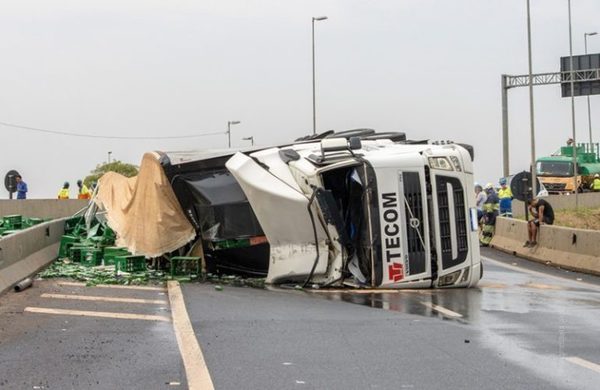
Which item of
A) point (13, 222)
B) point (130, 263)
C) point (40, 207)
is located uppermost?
point (40, 207)

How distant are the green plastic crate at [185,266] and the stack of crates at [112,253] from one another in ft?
3.59

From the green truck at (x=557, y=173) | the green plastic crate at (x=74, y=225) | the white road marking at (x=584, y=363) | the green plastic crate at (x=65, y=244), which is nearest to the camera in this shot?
the white road marking at (x=584, y=363)

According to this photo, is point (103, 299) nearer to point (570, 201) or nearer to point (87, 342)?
point (87, 342)

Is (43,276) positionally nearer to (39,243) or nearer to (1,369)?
(39,243)

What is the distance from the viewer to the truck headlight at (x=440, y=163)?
38.9 ft

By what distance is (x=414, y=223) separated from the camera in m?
11.6

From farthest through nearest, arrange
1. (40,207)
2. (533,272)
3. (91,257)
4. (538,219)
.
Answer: (40,207) < (538,219) < (533,272) < (91,257)

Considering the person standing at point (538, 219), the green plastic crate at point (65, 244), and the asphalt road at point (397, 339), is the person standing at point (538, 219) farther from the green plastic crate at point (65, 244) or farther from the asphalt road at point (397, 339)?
the green plastic crate at point (65, 244)

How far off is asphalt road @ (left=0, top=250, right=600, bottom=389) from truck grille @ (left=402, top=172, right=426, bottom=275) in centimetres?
47

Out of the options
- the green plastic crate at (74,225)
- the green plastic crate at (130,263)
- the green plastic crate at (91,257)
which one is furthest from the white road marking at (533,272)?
the green plastic crate at (74,225)

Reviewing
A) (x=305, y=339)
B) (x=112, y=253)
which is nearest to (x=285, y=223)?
(x=112, y=253)

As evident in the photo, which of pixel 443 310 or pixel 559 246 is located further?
pixel 559 246

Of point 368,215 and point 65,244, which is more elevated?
point 368,215

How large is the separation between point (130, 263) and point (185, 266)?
94 centimetres
